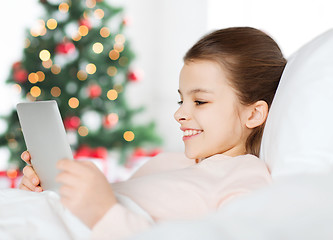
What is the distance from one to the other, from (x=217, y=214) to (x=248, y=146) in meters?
0.61

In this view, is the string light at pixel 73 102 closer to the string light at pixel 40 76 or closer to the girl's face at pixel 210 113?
the string light at pixel 40 76

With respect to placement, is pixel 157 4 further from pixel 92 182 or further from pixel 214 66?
pixel 92 182

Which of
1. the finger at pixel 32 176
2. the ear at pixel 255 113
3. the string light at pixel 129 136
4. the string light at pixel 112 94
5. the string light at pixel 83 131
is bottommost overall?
the string light at pixel 129 136

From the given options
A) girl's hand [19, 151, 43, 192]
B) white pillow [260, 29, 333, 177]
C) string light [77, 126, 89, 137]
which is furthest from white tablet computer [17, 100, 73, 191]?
string light [77, 126, 89, 137]

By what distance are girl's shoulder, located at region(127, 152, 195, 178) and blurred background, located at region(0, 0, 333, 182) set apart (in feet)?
8.64

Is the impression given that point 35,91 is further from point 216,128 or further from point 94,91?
point 216,128

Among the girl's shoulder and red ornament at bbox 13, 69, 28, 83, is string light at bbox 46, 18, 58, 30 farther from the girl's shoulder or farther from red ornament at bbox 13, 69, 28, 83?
the girl's shoulder

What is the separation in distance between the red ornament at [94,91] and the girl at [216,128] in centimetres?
247

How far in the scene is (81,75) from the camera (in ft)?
12.0

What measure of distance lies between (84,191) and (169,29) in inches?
168

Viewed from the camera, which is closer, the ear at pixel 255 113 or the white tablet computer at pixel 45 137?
the white tablet computer at pixel 45 137

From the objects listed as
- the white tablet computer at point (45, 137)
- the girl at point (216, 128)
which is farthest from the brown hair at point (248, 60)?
the white tablet computer at point (45, 137)

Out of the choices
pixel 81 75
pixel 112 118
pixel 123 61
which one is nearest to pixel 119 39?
pixel 123 61

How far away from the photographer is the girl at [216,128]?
0.81m
